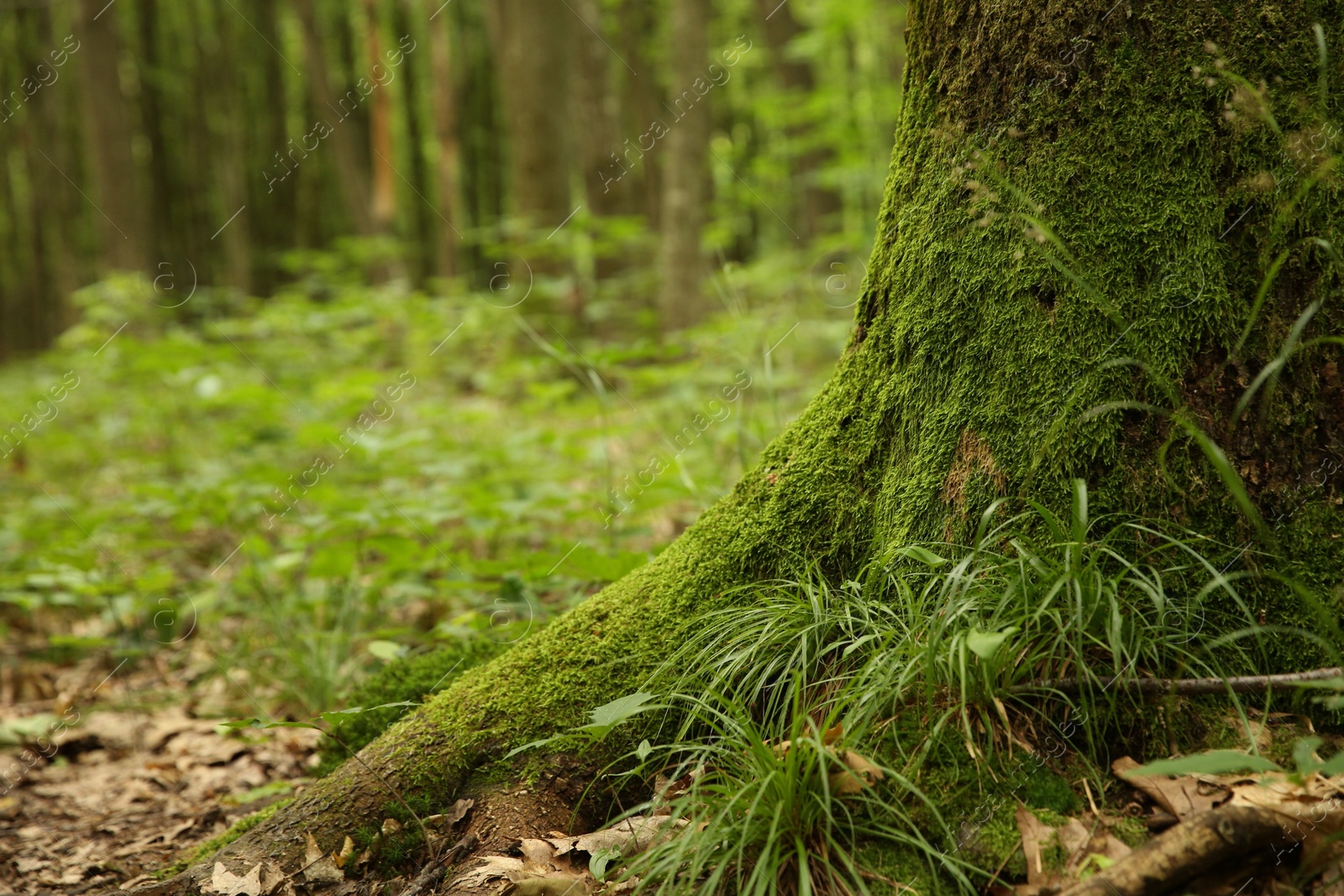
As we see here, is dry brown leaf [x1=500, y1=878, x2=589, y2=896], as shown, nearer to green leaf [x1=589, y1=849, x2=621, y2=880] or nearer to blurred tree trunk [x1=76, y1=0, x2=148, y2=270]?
green leaf [x1=589, y1=849, x2=621, y2=880]

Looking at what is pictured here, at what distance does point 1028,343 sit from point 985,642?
2.27 feet

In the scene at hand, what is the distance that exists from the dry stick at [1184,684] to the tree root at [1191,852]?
0.21m

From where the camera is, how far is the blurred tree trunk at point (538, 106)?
28.3ft

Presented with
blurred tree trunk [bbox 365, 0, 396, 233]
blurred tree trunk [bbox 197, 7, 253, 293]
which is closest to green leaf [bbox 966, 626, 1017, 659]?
blurred tree trunk [bbox 365, 0, 396, 233]

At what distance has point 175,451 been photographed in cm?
675

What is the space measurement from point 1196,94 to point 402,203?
80.0 ft

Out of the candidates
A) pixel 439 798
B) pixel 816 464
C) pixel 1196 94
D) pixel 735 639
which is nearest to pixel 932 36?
pixel 1196 94

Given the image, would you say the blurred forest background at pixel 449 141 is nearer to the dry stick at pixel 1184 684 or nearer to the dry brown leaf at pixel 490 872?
the dry stick at pixel 1184 684

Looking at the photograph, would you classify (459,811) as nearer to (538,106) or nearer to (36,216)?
(538,106)

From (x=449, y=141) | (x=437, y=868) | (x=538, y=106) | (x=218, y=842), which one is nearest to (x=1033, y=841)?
(x=437, y=868)

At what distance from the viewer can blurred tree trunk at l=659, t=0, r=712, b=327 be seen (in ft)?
25.2

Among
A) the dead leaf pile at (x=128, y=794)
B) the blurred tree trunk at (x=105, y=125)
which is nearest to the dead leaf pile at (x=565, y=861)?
the dead leaf pile at (x=128, y=794)

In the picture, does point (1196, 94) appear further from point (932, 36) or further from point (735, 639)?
point (735, 639)

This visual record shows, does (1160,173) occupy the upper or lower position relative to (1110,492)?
upper
